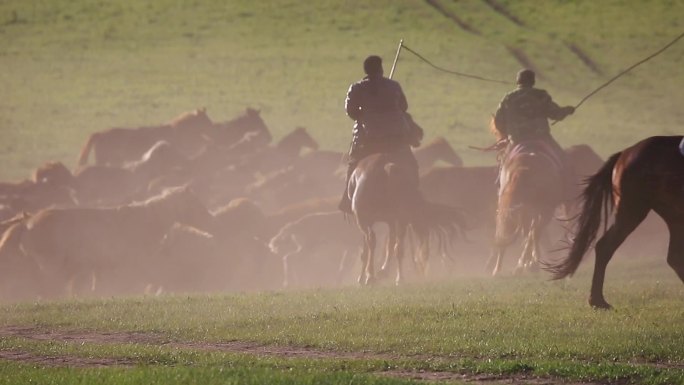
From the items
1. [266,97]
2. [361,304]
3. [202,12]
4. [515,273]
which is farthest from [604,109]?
[361,304]

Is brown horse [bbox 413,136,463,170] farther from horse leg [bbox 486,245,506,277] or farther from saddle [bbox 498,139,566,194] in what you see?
saddle [bbox 498,139,566,194]

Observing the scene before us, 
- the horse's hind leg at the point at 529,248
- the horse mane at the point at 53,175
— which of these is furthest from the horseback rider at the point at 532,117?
the horse mane at the point at 53,175

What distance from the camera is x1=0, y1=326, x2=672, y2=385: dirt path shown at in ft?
37.7

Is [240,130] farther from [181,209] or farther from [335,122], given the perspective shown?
[335,122]

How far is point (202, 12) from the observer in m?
76.8

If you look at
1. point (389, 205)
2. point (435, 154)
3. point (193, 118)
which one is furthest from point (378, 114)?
point (193, 118)

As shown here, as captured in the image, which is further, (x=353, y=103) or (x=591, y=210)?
(x=353, y=103)

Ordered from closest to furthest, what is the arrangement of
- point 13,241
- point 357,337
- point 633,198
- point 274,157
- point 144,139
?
point 357,337 → point 633,198 → point 13,241 → point 274,157 → point 144,139

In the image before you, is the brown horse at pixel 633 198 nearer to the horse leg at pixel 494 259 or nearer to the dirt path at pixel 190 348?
the dirt path at pixel 190 348

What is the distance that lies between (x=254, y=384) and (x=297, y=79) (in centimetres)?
5383

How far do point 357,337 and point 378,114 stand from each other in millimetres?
8388

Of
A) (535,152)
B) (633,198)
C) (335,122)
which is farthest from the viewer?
(335,122)

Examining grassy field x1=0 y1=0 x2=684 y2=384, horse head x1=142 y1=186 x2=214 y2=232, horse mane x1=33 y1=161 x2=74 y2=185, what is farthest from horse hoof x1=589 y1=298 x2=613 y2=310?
horse mane x1=33 y1=161 x2=74 y2=185

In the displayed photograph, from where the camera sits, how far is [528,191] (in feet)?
73.0
